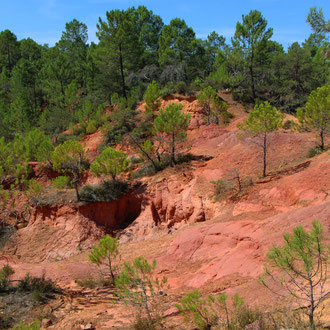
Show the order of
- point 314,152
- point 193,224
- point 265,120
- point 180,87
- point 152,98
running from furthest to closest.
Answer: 1. point 180,87
2. point 152,98
3. point 314,152
4. point 193,224
5. point 265,120

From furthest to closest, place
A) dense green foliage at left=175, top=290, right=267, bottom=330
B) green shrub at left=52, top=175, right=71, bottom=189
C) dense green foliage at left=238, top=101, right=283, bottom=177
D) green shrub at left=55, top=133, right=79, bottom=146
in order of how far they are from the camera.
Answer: green shrub at left=55, top=133, right=79, bottom=146, green shrub at left=52, top=175, right=71, bottom=189, dense green foliage at left=238, top=101, right=283, bottom=177, dense green foliage at left=175, top=290, right=267, bottom=330

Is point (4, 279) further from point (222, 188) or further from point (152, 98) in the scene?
point (152, 98)

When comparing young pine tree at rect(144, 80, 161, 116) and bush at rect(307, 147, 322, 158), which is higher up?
young pine tree at rect(144, 80, 161, 116)

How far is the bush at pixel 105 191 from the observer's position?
20.1 m

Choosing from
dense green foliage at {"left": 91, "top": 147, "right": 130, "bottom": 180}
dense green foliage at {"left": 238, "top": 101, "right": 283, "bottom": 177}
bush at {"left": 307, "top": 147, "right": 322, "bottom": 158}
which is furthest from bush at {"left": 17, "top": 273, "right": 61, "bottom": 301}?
bush at {"left": 307, "top": 147, "right": 322, "bottom": 158}

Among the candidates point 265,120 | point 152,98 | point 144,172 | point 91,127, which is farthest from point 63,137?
point 265,120

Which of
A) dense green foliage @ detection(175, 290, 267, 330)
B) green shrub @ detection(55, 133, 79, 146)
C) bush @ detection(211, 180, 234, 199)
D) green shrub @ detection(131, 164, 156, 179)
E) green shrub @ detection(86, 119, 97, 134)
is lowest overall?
dense green foliage @ detection(175, 290, 267, 330)

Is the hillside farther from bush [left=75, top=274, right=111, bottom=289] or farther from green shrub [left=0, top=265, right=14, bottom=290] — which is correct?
green shrub [left=0, top=265, right=14, bottom=290]

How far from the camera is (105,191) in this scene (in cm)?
2045

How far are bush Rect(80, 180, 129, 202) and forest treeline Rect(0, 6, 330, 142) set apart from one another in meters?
13.5

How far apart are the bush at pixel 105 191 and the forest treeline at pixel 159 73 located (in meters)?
13.5

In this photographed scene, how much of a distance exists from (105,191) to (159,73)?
20.4 meters

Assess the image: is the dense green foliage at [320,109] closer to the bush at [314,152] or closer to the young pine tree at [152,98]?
the bush at [314,152]

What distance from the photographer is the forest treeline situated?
31594mm
